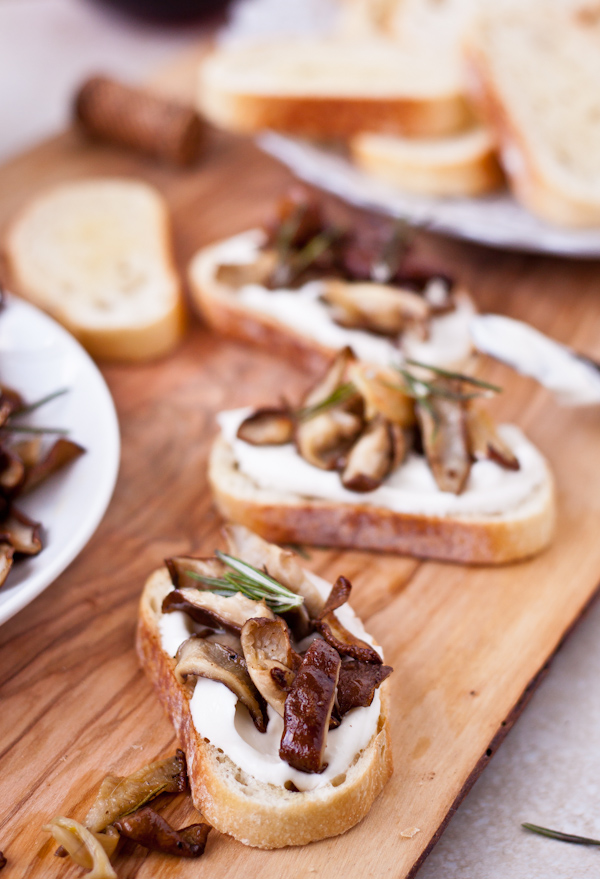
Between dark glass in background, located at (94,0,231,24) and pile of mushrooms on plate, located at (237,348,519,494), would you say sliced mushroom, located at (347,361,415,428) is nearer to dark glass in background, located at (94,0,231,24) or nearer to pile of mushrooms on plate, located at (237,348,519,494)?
pile of mushrooms on plate, located at (237,348,519,494)

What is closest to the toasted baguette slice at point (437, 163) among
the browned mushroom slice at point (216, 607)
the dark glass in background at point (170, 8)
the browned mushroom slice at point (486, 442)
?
the browned mushroom slice at point (486, 442)

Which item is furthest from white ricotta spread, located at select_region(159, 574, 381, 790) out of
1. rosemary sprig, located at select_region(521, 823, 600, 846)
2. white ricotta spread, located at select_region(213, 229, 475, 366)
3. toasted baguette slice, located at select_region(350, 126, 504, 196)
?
toasted baguette slice, located at select_region(350, 126, 504, 196)

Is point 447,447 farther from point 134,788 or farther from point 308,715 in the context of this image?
point 134,788

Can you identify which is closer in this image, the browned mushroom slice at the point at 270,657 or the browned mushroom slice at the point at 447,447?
the browned mushroom slice at the point at 270,657

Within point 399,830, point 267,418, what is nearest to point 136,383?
point 267,418

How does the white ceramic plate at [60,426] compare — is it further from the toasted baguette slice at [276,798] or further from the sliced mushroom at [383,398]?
the sliced mushroom at [383,398]

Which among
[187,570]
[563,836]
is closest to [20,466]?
[187,570]
